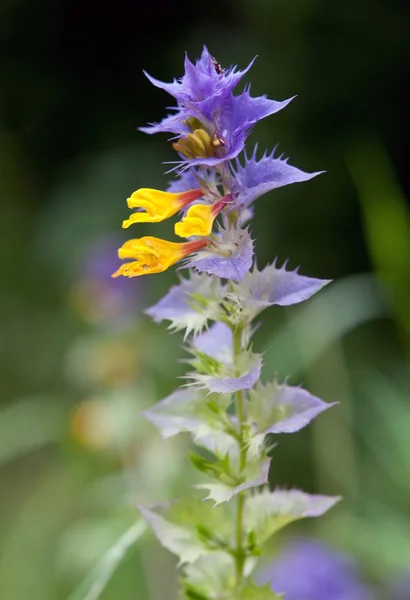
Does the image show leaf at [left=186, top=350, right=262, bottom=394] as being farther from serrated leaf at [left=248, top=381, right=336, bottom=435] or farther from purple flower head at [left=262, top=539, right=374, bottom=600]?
purple flower head at [left=262, top=539, right=374, bottom=600]

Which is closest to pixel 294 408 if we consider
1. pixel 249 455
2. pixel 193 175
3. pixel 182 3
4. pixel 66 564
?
pixel 249 455

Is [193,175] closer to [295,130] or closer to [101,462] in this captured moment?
[101,462]

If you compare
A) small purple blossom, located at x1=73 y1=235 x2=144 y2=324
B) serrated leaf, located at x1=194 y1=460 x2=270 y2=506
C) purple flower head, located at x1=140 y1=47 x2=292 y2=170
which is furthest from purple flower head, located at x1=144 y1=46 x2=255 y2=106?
small purple blossom, located at x1=73 y1=235 x2=144 y2=324

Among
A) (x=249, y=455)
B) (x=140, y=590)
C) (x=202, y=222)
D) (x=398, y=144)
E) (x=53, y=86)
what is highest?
(x=53, y=86)

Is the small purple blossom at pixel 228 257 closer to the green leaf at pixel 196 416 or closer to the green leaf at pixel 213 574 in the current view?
the green leaf at pixel 196 416

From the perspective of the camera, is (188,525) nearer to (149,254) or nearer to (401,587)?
(149,254)

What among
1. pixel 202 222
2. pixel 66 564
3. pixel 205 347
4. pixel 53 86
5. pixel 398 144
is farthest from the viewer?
pixel 53 86
